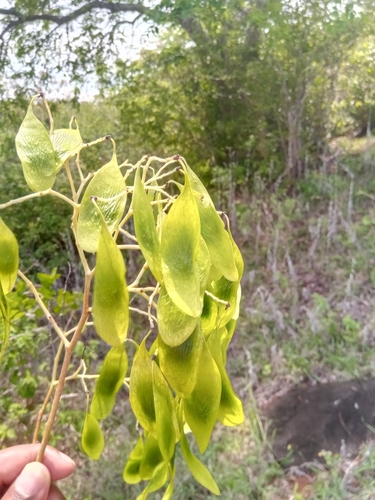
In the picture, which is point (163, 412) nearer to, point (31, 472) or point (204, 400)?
point (204, 400)

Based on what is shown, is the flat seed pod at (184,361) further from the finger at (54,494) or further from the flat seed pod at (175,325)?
the finger at (54,494)

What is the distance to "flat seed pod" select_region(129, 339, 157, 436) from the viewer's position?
315 millimetres

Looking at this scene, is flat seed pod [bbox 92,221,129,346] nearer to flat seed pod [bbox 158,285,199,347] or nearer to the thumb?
flat seed pod [bbox 158,285,199,347]

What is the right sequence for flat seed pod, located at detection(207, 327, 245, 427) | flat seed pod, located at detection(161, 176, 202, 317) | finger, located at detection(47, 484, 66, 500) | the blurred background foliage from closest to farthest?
flat seed pod, located at detection(161, 176, 202, 317), flat seed pod, located at detection(207, 327, 245, 427), finger, located at detection(47, 484, 66, 500), the blurred background foliage

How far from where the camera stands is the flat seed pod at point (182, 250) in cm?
26

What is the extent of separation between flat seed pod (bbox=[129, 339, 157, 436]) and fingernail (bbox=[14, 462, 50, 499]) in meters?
0.17

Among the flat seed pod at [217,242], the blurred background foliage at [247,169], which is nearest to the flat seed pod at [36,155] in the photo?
the flat seed pod at [217,242]

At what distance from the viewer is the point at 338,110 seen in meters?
2.59

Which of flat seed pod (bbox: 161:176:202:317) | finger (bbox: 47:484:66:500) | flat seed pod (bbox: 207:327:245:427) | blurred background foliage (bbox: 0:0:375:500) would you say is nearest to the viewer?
flat seed pod (bbox: 161:176:202:317)

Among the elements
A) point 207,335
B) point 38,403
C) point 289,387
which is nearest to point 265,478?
point 289,387

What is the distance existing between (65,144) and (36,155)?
3 centimetres

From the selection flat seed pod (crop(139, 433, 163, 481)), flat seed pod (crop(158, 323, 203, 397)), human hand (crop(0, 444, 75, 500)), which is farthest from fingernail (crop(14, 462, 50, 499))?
flat seed pod (crop(158, 323, 203, 397))

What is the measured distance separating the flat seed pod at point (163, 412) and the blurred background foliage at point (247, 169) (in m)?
0.78

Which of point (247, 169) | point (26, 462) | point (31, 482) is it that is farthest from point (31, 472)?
point (247, 169)
